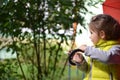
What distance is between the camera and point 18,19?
14.7ft

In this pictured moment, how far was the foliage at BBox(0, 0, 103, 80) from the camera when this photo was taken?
4348mm

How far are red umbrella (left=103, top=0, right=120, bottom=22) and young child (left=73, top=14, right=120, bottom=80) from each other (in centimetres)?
171

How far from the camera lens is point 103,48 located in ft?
7.91

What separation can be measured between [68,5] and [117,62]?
81.3 inches

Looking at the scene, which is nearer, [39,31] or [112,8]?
[112,8]

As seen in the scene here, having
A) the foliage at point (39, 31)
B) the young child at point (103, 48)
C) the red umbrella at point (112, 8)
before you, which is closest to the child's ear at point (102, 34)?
the young child at point (103, 48)

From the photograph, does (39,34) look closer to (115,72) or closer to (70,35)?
(70,35)

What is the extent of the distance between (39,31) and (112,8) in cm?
102

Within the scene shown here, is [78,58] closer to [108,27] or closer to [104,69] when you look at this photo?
[104,69]

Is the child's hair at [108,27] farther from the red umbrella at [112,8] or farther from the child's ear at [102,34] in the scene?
the red umbrella at [112,8]

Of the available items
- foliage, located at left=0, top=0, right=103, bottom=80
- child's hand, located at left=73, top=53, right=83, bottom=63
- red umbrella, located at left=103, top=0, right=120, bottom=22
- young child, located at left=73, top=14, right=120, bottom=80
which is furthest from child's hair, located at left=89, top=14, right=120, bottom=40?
foliage, located at left=0, top=0, right=103, bottom=80

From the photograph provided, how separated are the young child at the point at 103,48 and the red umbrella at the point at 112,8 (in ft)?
5.60

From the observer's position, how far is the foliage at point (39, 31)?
4.35 m

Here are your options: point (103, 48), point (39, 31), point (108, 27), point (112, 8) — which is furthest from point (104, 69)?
point (39, 31)
